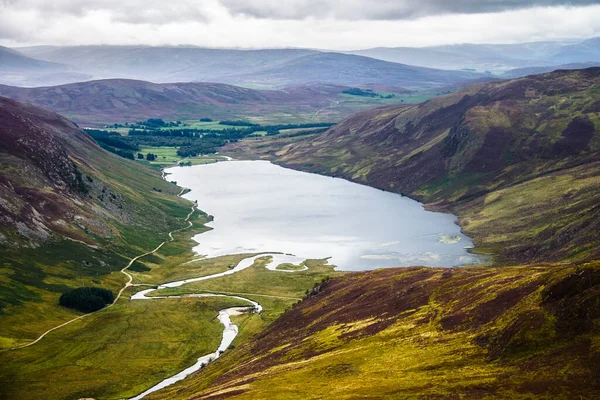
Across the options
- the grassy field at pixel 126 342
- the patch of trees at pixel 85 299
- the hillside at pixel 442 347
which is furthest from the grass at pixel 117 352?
the hillside at pixel 442 347

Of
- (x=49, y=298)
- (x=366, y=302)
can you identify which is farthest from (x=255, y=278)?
(x=366, y=302)

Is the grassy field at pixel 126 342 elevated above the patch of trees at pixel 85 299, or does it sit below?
below

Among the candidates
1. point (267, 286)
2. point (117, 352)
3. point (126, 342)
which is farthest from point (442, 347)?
point (267, 286)

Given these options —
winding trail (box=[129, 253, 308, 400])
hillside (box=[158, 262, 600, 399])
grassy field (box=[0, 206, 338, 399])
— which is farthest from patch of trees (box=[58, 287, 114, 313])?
hillside (box=[158, 262, 600, 399])

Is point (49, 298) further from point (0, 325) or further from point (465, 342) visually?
point (465, 342)

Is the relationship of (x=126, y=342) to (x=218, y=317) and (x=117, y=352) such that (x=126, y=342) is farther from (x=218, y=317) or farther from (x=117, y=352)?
(x=218, y=317)

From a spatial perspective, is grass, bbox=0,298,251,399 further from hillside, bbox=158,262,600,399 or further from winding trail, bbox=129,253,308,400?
hillside, bbox=158,262,600,399

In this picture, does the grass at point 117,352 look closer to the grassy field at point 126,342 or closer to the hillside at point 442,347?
the grassy field at point 126,342
